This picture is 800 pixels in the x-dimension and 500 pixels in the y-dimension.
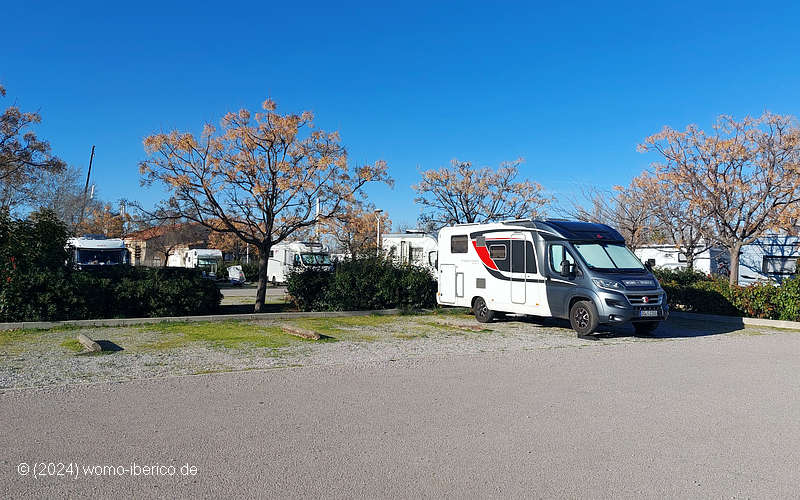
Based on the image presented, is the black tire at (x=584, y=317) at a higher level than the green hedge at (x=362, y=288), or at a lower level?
lower

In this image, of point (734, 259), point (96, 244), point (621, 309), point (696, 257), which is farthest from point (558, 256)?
A: point (96, 244)

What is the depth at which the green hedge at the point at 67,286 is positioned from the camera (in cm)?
1224

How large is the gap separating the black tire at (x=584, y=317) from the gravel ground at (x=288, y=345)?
0.22 m

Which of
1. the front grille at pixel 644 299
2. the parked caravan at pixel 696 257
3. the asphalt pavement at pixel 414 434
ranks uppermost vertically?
the parked caravan at pixel 696 257

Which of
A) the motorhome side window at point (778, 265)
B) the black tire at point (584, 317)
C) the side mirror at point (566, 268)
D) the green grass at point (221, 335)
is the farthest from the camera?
the motorhome side window at point (778, 265)

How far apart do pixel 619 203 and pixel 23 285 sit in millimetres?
23547

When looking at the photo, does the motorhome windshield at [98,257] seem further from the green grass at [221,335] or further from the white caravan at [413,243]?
the green grass at [221,335]

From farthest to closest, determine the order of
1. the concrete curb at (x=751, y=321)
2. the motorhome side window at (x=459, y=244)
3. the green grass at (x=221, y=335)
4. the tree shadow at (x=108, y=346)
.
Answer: the motorhome side window at (x=459, y=244) < the concrete curb at (x=751, y=321) < the green grass at (x=221, y=335) < the tree shadow at (x=108, y=346)

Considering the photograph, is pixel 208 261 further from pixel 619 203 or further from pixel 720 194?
pixel 720 194

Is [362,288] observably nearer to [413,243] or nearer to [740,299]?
[740,299]

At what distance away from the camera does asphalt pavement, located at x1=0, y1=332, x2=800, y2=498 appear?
13.4 ft

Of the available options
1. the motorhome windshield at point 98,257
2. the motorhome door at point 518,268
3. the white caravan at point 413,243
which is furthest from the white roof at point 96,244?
the motorhome door at point 518,268

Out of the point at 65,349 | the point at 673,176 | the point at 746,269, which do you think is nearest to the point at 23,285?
the point at 65,349

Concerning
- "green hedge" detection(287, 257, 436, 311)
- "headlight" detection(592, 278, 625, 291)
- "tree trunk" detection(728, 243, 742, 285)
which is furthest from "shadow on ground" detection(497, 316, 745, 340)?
"tree trunk" detection(728, 243, 742, 285)
